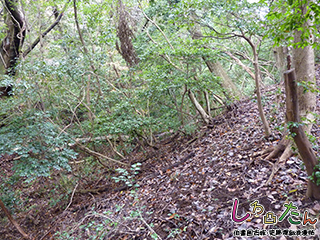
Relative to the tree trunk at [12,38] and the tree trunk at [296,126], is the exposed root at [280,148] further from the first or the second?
the tree trunk at [12,38]

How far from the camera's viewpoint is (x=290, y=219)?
2.40m

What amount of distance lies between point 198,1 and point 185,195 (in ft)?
12.5

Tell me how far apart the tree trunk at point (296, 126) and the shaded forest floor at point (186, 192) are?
0.47 m

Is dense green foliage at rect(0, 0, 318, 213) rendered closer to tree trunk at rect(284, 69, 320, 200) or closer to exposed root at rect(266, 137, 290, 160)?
tree trunk at rect(284, 69, 320, 200)

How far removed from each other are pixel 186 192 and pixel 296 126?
2532 mm

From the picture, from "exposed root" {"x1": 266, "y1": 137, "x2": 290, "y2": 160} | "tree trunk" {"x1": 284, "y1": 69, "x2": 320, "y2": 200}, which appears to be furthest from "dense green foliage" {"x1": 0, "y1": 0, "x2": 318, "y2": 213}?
"exposed root" {"x1": 266, "y1": 137, "x2": 290, "y2": 160}

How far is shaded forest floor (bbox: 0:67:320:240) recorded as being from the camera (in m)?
2.97

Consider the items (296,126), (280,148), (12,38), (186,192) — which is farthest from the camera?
(12,38)

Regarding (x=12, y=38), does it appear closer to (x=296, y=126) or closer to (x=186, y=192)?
(x=186, y=192)

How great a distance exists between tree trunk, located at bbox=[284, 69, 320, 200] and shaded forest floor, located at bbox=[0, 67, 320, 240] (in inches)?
18.4

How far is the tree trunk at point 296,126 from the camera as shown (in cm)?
216

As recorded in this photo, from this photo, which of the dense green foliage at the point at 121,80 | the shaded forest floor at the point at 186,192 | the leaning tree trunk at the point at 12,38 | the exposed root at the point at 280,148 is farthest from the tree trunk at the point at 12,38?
the exposed root at the point at 280,148

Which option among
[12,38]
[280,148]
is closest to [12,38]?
[12,38]

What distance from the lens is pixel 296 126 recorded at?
7.18ft
